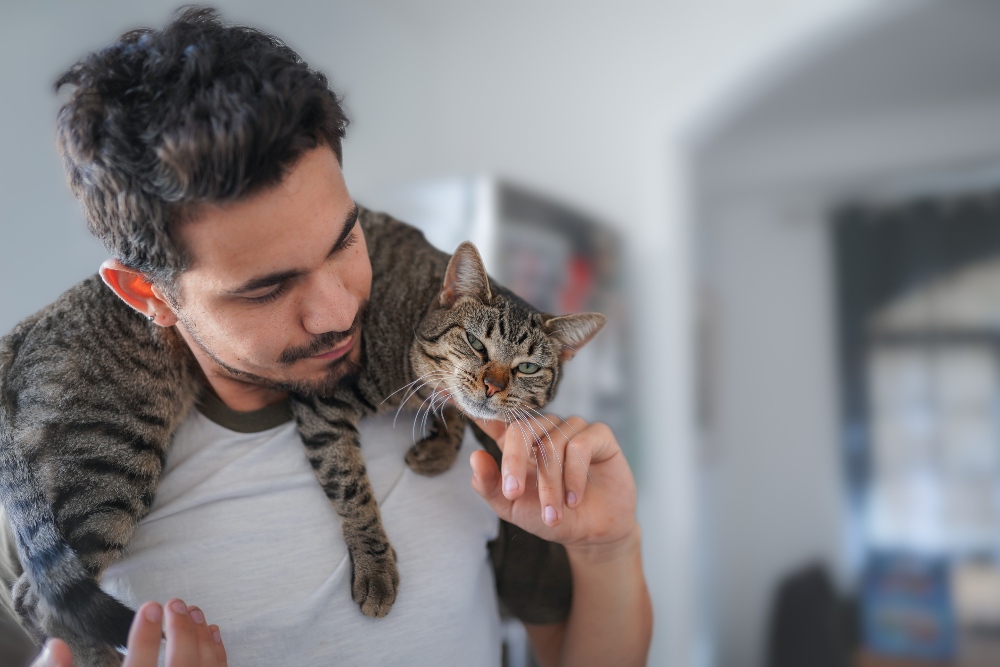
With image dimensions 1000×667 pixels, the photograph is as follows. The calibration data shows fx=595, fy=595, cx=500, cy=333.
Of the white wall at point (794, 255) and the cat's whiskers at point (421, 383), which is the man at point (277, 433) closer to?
the cat's whiskers at point (421, 383)

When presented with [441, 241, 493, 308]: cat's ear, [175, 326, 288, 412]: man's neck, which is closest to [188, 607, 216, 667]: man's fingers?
[175, 326, 288, 412]: man's neck

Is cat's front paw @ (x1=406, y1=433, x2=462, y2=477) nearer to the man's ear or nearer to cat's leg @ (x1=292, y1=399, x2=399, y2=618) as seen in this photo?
cat's leg @ (x1=292, y1=399, x2=399, y2=618)

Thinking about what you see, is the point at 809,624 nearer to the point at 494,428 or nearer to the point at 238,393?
the point at 494,428

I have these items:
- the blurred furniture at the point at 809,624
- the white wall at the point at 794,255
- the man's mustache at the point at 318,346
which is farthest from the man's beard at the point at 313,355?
the blurred furniture at the point at 809,624

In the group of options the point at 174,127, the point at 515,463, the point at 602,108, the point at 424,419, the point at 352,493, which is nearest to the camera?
the point at 174,127

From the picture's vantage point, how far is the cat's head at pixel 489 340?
80 centimetres

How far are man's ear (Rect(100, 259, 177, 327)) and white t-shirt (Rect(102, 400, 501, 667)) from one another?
14cm

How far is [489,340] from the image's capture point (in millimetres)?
823

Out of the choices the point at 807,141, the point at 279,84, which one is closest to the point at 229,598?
the point at 279,84

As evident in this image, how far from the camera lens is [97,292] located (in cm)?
72

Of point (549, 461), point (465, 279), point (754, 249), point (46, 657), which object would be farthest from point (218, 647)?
point (754, 249)

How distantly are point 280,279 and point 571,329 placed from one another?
1.29 ft

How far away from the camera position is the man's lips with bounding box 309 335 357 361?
2.24 ft

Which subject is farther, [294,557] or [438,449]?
[438,449]
